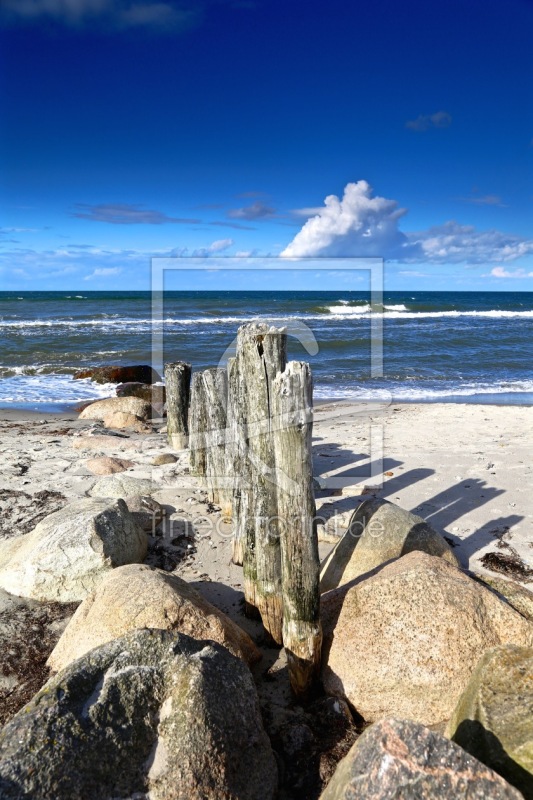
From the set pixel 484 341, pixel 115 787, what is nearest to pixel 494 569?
pixel 115 787

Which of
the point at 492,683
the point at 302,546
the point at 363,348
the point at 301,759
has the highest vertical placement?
the point at 363,348

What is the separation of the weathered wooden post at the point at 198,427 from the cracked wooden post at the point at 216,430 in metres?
0.30

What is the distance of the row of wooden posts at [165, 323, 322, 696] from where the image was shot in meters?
3.95

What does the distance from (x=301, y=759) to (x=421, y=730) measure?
4.53 feet

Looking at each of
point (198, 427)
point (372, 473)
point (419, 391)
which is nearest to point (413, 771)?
point (198, 427)

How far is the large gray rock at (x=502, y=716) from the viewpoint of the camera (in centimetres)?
266

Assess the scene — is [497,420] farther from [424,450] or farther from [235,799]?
[235,799]

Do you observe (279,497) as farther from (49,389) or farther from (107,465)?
(49,389)

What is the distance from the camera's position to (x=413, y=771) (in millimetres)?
2320

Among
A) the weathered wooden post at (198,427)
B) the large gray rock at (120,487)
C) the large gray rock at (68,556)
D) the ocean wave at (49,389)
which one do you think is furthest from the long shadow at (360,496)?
the ocean wave at (49,389)

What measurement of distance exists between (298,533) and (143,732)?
1632 mm

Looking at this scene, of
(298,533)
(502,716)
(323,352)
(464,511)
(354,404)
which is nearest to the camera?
(502,716)

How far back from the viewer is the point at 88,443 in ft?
32.3

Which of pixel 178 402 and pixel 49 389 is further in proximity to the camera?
pixel 49 389
